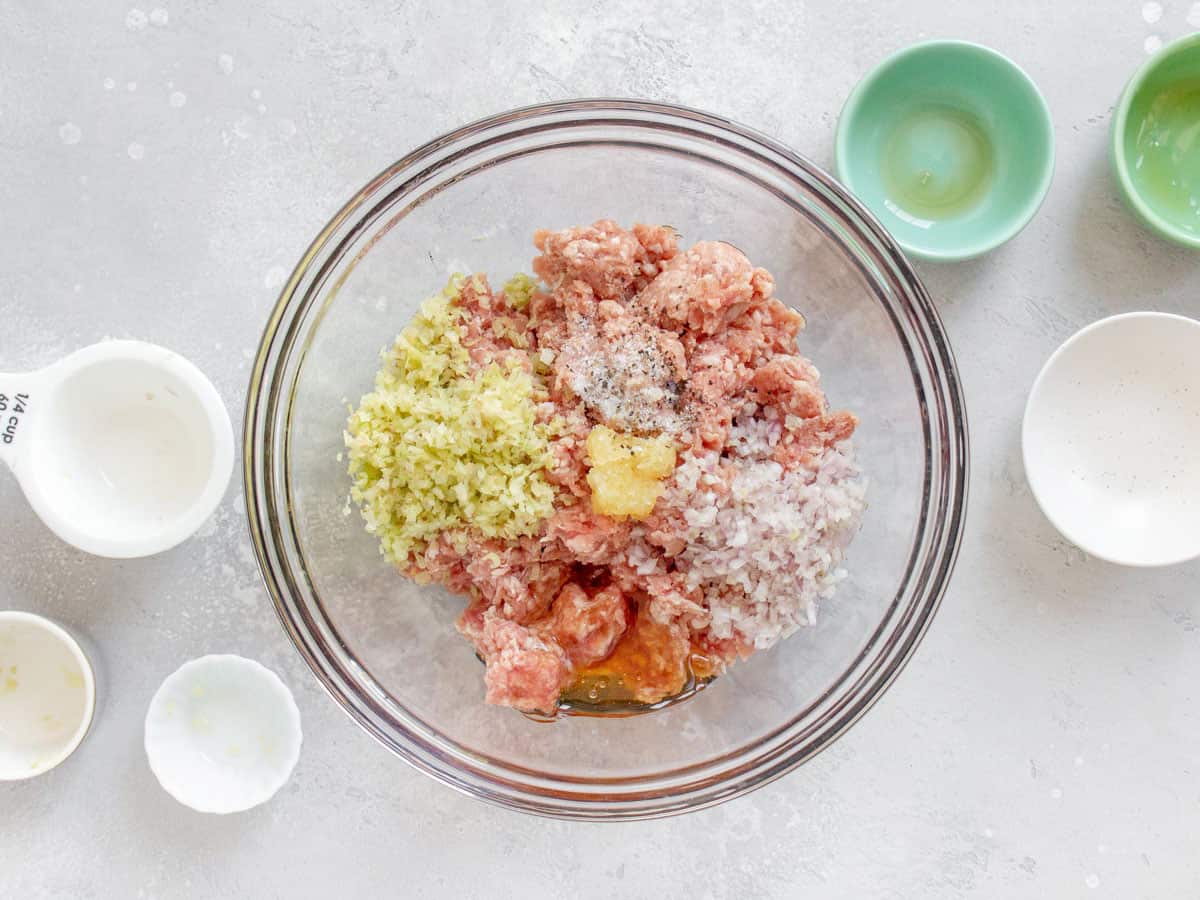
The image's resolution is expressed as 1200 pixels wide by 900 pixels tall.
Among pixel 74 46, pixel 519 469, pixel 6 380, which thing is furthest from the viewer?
pixel 74 46

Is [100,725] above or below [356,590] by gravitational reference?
below

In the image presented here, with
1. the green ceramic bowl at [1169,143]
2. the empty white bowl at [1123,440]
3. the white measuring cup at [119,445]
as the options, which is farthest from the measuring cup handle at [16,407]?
the green ceramic bowl at [1169,143]

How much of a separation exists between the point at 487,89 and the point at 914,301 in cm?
120

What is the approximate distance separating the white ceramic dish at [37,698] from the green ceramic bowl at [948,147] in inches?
90.5

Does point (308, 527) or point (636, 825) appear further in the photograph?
point (636, 825)

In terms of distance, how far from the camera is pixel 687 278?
81.7 inches

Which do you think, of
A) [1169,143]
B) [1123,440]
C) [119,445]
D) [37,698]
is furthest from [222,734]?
[1169,143]

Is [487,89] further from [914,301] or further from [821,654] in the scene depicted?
[821,654]

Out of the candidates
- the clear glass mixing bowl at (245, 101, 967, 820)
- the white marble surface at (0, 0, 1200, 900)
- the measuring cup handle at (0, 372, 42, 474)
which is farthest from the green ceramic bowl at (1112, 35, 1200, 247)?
the measuring cup handle at (0, 372, 42, 474)

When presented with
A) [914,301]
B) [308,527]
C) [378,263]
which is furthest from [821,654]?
[378,263]

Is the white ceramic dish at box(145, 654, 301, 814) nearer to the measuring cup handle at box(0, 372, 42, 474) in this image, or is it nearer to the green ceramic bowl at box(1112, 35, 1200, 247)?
the measuring cup handle at box(0, 372, 42, 474)

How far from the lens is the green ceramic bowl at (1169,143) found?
2516 millimetres

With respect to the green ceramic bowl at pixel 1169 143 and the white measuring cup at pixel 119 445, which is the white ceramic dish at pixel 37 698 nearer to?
the white measuring cup at pixel 119 445

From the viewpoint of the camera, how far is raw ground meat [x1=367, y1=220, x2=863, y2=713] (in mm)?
2059
